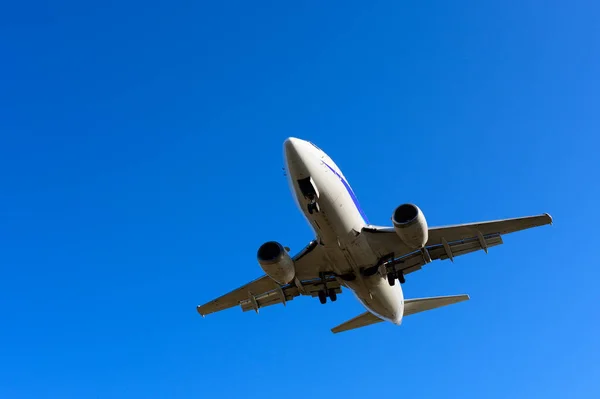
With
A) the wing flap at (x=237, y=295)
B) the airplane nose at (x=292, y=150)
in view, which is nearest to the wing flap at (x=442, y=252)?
the wing flap at (x=237, y=295)

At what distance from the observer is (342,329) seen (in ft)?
94.6

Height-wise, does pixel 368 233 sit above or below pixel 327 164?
below

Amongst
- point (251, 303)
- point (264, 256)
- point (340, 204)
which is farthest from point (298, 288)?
point (340, 204)

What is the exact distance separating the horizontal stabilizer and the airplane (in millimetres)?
1629

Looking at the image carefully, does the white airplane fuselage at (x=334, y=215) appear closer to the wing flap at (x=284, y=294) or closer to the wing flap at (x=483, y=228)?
the wing flap at (x=284, y=294)

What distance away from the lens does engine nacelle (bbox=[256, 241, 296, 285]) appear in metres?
22.1

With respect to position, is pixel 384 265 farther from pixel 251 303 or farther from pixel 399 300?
pixel 251 303

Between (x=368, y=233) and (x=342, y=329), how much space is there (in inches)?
331

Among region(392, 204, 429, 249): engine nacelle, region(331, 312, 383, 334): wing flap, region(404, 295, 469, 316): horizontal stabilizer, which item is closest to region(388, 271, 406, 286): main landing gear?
region(392, 204, 429, 249): engine nacelle

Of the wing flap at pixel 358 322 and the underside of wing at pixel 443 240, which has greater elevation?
the underside of wing at pixel 443 240

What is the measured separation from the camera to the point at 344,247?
2177 cm

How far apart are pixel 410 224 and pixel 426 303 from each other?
8972mm

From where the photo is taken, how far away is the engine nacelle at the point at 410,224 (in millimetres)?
20375

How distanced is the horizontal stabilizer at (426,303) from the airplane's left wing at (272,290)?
425 centimetres
